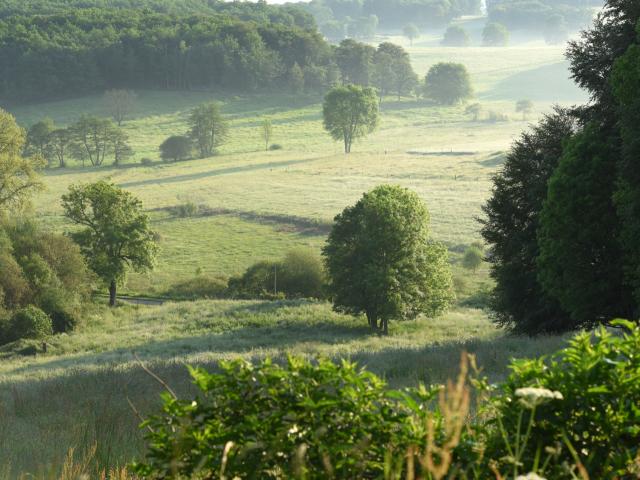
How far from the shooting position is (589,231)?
2447 cm

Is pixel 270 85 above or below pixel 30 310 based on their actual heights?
above

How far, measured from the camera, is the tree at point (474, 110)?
17362 centimetres

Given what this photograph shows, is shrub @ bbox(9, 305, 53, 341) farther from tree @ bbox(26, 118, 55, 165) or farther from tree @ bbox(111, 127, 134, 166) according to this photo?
tree @ bbox(26, 118, 55, 165)

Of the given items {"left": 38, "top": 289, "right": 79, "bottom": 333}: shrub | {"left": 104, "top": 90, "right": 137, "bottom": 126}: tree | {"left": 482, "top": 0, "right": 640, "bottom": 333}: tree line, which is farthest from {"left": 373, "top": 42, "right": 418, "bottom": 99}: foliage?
{"left": 482, "top": 0, "right": 640, "bottom": 333}: tree line

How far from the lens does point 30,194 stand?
7175cm

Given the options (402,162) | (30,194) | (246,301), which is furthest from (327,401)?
(402,162)

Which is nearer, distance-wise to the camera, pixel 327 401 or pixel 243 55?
pixel 327 401

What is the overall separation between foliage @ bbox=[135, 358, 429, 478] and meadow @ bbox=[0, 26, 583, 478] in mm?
1059

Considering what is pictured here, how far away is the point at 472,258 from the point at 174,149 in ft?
253

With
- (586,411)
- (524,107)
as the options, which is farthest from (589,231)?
(524,107)

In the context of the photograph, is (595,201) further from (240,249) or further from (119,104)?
(119,104)

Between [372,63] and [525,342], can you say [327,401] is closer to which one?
[525,342]

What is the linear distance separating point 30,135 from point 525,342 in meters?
118

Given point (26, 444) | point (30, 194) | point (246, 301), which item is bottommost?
point (246, 301)
